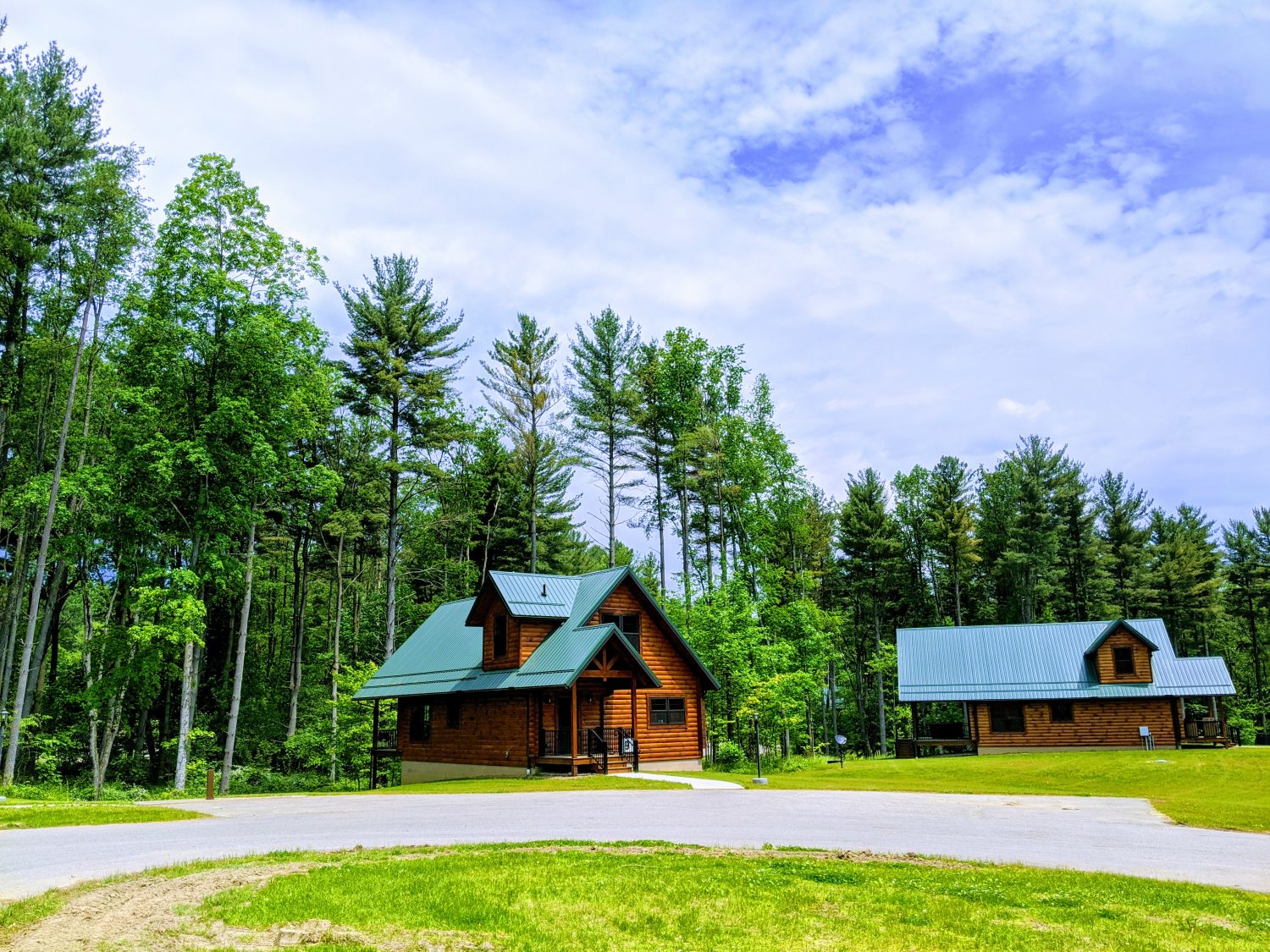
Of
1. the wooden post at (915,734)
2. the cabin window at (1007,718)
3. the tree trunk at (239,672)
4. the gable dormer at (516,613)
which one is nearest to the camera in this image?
the tree trunk at (239,672)

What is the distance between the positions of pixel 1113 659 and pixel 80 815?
37.0 meters

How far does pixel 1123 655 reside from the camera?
124 feet

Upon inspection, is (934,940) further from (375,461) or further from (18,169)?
(375,461)

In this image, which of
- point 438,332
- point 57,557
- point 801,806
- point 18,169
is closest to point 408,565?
point 438,332

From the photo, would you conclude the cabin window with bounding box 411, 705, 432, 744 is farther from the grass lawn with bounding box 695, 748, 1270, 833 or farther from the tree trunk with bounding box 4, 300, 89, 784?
the tree trunk with bounding box 4, 300, 89, 784

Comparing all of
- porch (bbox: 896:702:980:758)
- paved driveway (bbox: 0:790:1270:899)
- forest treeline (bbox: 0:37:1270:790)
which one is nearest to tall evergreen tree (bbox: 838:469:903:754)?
forest treeline (bbox: 0:37:1270:790)

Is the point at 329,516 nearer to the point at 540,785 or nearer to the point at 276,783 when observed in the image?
the point at 276,783

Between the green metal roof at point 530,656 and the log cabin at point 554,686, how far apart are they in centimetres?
5

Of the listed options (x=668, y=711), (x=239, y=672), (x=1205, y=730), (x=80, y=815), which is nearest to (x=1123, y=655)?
(x=1205, y=730)

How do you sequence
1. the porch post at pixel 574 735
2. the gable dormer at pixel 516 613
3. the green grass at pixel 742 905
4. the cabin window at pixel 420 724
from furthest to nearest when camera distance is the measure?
the cabin window at pixel 420 724 → the gable dormer at pixel 516 613 → the porch post at pixel 574 735 → the green grass at pixel 742 905

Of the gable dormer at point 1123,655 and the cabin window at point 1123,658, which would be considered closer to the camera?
the gable dormer at point 1123,655

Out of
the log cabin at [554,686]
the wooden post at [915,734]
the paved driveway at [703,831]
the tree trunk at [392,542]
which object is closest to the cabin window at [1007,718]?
the wooden post at [915,734]

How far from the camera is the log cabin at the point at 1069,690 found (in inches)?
1474

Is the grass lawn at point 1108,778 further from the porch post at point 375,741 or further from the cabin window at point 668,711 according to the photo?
the porch post at point 375,741
